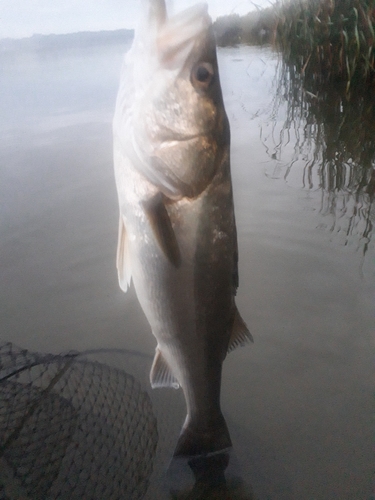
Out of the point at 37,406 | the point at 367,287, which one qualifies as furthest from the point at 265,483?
the point at 367,287

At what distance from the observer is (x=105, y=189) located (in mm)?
5793

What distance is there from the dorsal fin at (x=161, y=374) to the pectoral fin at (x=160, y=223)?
0.60 metres

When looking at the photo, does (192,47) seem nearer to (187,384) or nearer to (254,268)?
(187,384)

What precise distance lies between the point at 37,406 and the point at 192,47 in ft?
6.81

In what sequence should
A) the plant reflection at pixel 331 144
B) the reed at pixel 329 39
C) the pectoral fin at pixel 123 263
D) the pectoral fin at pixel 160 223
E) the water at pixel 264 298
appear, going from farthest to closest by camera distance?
the reed at pixel 329 39 < the plant reflection at pixel 331 144 < the water at pixel 264 298 < the pectoral fin at pixel 123 263 < the pectoral fin at pixel 160 223

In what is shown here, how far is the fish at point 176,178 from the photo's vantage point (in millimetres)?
1503

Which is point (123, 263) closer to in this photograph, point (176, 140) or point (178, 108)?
point (176, 140)

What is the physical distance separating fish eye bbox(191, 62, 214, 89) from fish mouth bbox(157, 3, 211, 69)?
6cm

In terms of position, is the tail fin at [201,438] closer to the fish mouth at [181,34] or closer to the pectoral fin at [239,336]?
the pectoral fin at [239,336]

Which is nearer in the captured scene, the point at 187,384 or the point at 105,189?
the point at 187,384

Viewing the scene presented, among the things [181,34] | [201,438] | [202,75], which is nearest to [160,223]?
[202,75]

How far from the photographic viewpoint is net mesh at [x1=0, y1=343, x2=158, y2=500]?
2039 mm

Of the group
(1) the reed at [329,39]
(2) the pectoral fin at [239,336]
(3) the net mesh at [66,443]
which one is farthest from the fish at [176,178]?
(1) the reed at [329,39]

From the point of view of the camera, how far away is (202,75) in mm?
1551
